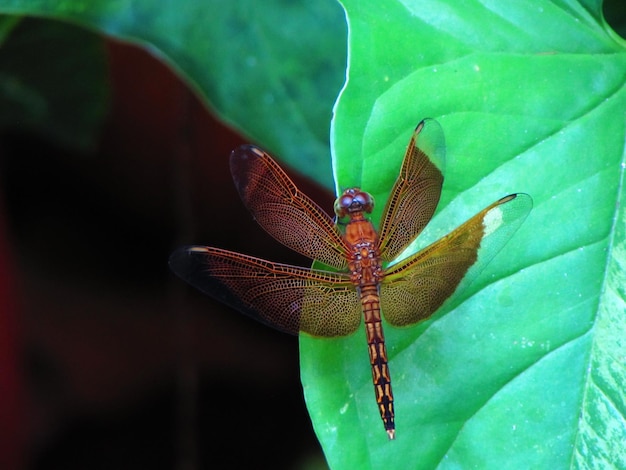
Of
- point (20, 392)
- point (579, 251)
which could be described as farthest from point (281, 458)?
point (579, 251)

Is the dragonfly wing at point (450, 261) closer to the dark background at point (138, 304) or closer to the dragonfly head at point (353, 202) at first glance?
the dragonfly head at point (353, 202)

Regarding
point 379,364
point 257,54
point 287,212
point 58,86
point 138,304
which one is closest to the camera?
point 379,364

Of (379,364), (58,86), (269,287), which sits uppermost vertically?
(58,86)

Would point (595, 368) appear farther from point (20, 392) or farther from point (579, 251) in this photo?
point (20, 392)

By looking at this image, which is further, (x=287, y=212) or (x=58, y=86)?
(x=58, y=86)

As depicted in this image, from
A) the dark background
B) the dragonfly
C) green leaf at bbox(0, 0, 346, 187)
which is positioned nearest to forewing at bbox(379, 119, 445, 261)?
the dragonfly

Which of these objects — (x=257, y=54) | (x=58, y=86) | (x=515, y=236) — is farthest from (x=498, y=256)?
(x=58, y=86)

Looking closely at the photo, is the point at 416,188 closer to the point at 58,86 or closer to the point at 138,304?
the point at 58,86
